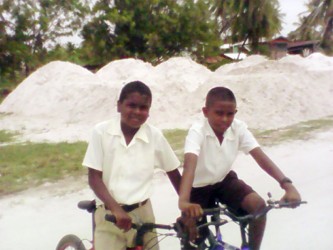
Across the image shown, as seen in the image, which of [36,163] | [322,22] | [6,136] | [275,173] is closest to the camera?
[275,173]

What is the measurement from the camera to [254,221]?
2.51m

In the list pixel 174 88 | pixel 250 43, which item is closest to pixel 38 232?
pixel 174 88

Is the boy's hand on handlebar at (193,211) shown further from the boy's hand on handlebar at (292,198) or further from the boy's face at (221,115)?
the boy's face at (221,115)

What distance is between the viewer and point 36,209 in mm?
5895

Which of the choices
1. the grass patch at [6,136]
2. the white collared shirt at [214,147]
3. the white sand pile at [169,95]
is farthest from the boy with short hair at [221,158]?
the grass patch at [6,136]

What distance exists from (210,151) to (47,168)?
577cm

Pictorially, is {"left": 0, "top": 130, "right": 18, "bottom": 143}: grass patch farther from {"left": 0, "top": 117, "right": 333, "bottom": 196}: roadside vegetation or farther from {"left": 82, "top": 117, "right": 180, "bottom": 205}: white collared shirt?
{"left": 82, "top": 117, "right": 180, "bottom": 205}: white collared shirt

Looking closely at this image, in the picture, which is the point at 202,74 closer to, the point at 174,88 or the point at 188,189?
the point at 174,88

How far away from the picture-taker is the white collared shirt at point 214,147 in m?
2.76

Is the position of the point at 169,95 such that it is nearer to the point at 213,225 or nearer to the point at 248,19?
the point at 213,225

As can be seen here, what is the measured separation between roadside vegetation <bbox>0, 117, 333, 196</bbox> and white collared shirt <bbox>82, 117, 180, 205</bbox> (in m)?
4.48

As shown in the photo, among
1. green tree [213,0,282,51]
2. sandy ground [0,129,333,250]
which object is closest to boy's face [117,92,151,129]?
sandy ground [0,129,333,250]

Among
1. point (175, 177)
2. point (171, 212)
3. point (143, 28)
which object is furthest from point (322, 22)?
point (175, 177)

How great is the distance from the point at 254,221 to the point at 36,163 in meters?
6.61
